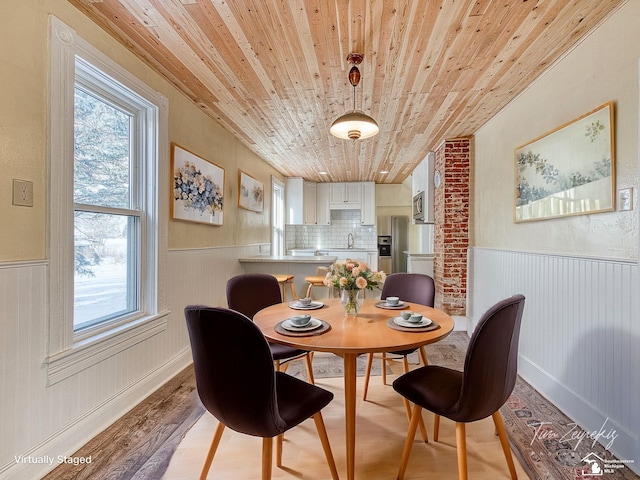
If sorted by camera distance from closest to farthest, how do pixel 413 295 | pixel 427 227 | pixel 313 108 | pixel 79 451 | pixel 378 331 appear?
1. pixel 378 331
2. pixel 79 451
3. pixel 413 295
4. pixel 313 108
5. pixel 427 227

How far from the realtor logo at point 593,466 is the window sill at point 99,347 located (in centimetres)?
268

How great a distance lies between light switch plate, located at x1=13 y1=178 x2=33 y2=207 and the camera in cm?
136

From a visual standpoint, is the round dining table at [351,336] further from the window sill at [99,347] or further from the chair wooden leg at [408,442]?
the window sill at [99,347]

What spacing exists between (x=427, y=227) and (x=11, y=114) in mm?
5249

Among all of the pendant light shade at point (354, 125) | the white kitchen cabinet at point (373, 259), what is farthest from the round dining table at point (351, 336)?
the white kitchen cabinet at point (373, 259)

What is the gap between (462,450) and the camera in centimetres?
125

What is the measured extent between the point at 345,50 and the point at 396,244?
17.7 feet

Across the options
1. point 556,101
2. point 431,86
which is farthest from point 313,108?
point 556,101

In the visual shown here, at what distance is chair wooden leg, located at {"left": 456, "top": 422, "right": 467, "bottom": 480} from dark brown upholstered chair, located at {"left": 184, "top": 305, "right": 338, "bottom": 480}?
2.24ft

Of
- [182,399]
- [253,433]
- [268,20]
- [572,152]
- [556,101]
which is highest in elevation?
[268,20]

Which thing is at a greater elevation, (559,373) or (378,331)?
(378,331)

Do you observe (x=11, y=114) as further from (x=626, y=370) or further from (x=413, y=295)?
(x=626, y=370)

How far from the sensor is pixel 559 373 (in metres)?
2.10

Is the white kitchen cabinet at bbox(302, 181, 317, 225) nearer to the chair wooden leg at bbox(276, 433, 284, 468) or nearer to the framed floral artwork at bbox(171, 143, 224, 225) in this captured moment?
the framed floral artwork at bbox(171, 143, 224, 225)
